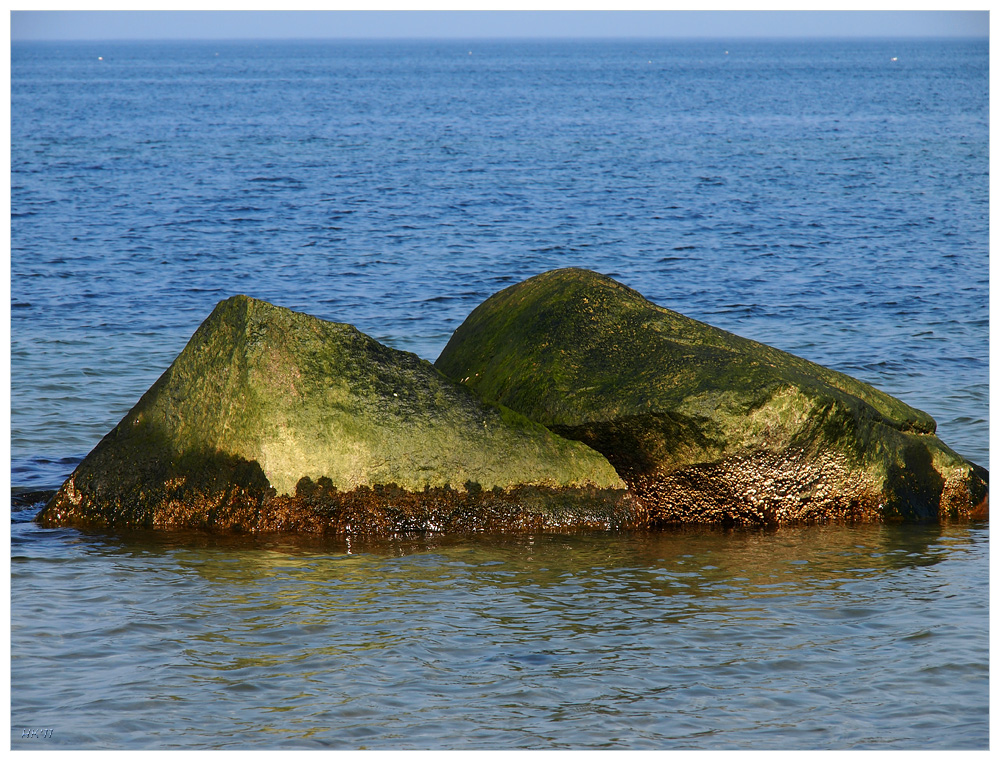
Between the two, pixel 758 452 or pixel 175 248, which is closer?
pixel 758 452

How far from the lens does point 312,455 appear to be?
846 centimetres

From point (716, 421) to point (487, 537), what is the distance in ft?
6.78

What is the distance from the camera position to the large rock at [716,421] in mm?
8609

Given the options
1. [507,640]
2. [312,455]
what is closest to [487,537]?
[312,455]

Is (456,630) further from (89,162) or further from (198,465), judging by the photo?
(89,162)

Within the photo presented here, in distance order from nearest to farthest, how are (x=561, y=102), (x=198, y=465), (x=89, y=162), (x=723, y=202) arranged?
(x=198, y=465) < (x=723, y=202) < (x=89, y=162) < (x=561, y=102)

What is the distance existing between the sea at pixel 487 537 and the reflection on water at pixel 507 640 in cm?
3

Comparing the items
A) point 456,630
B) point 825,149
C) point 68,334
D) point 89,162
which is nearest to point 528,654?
point 456,630

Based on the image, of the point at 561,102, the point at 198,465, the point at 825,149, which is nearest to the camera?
the point at 198,465

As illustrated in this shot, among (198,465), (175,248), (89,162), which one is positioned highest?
(89,162)

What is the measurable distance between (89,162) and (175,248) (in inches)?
709

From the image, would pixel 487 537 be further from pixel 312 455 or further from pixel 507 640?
pixel 507 640

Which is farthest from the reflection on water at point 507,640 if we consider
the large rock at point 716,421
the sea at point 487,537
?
the large rock at point 716,421

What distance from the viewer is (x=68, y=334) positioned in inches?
634
